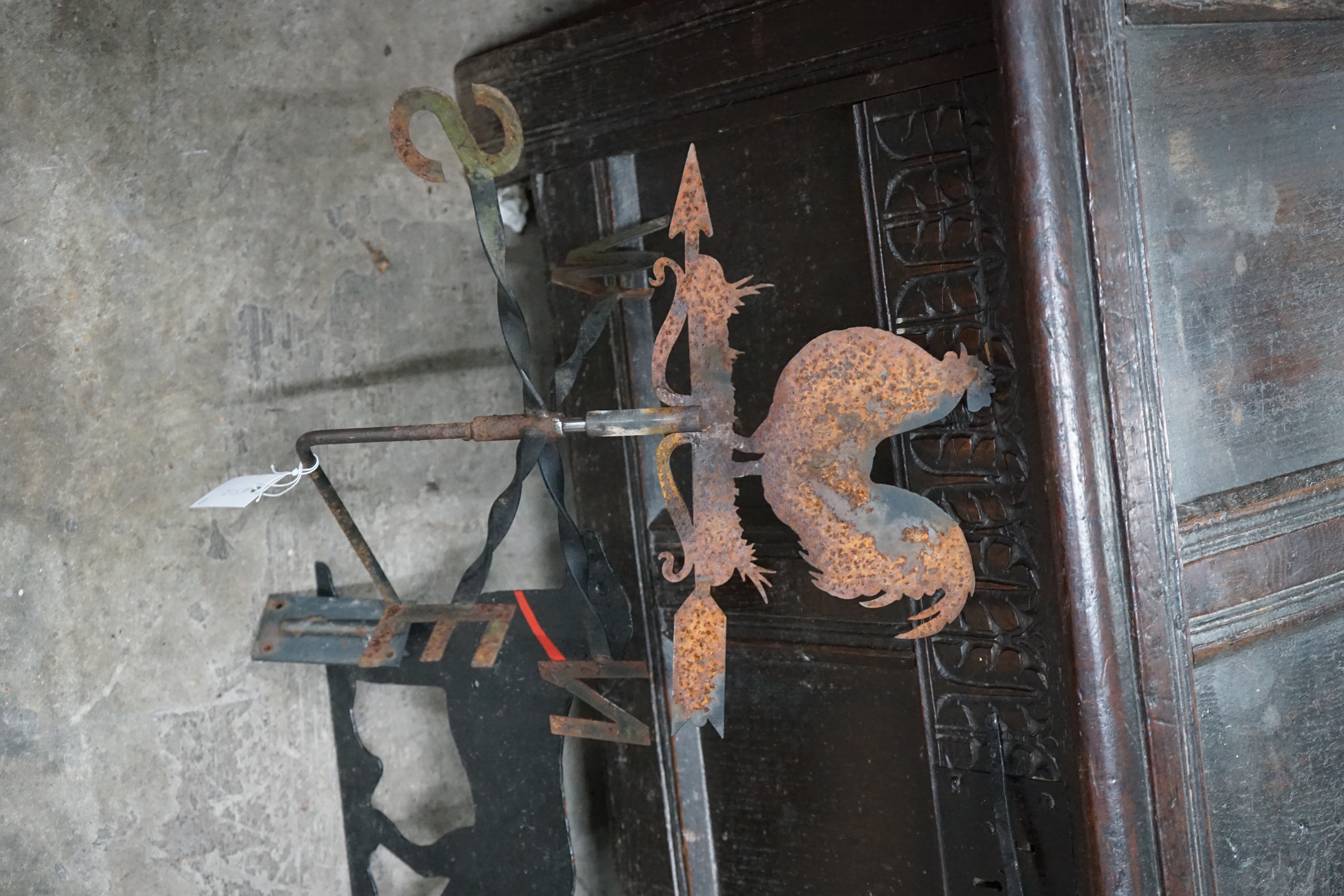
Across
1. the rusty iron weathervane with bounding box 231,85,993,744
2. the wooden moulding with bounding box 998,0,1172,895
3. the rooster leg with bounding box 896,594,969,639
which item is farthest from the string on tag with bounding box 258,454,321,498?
the wooden moulding with bounding box 998,0,1172,895

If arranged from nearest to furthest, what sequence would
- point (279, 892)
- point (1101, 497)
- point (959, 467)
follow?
1. point (1101, 497)
2. point (959, 467)
3. point (279, 892)

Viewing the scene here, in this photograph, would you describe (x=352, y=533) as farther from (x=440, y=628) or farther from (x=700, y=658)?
(x=700, y=658)

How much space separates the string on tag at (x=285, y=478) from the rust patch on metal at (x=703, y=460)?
16.2 inches

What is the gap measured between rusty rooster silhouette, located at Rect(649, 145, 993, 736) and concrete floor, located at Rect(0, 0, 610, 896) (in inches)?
22.0

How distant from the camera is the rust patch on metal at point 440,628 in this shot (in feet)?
4.23

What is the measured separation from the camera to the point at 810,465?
988 millimetres

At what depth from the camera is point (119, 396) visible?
4.09ft

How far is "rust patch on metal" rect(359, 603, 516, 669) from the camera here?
50.8 inches

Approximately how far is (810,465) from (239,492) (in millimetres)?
623

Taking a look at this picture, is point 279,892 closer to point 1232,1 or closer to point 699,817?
point 699,817

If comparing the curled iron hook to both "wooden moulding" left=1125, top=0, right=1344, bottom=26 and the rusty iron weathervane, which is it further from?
"wooden moulding" left=1125, top=0, right=1344, bottom=26

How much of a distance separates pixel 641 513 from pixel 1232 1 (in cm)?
84

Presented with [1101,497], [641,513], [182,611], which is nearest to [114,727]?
[182,611]

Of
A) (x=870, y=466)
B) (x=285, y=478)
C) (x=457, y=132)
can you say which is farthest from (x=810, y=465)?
(x=285, y=478)
